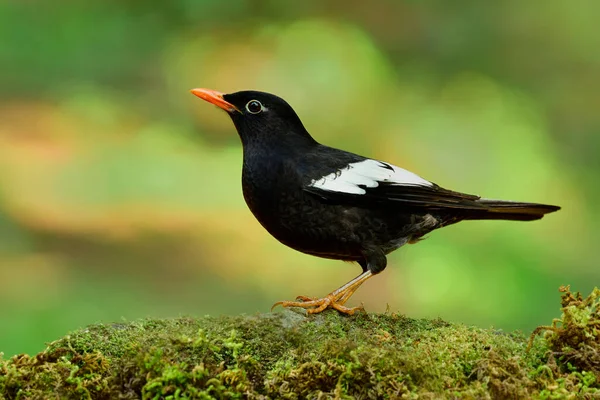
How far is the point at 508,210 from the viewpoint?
4.49m

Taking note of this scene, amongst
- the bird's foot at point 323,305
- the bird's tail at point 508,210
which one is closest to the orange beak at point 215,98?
the bird's foot at point 323,305

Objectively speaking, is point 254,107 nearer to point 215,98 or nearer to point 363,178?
point 215,98

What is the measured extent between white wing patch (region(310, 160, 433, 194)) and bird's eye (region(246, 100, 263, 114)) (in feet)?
2.09

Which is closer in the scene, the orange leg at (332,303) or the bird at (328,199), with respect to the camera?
the orange leg at (332,303)

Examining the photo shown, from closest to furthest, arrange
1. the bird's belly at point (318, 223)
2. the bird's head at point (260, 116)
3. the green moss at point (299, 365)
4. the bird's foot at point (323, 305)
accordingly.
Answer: the green moss at point (299, 365)
the bird's foot at point (323, 305)
the bird's belly at point (318, 223)
the bird's head at point (260, 116)

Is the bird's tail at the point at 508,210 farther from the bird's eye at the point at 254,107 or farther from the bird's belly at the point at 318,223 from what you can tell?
the bird's eye at the point at 254,107

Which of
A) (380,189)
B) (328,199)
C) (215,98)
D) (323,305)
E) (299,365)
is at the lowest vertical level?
A: (299,365)

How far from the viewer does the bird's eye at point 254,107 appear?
14.4ft

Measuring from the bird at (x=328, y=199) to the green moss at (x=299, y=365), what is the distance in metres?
0.76

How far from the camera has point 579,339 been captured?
10.2 ft

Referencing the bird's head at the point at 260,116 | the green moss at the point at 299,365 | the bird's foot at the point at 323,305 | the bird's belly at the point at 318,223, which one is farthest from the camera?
the bird's head at the point at 260,116

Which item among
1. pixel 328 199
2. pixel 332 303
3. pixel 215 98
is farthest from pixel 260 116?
pixel 332 303

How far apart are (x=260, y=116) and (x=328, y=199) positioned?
2.38 feet

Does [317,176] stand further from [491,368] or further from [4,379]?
[4,379]
